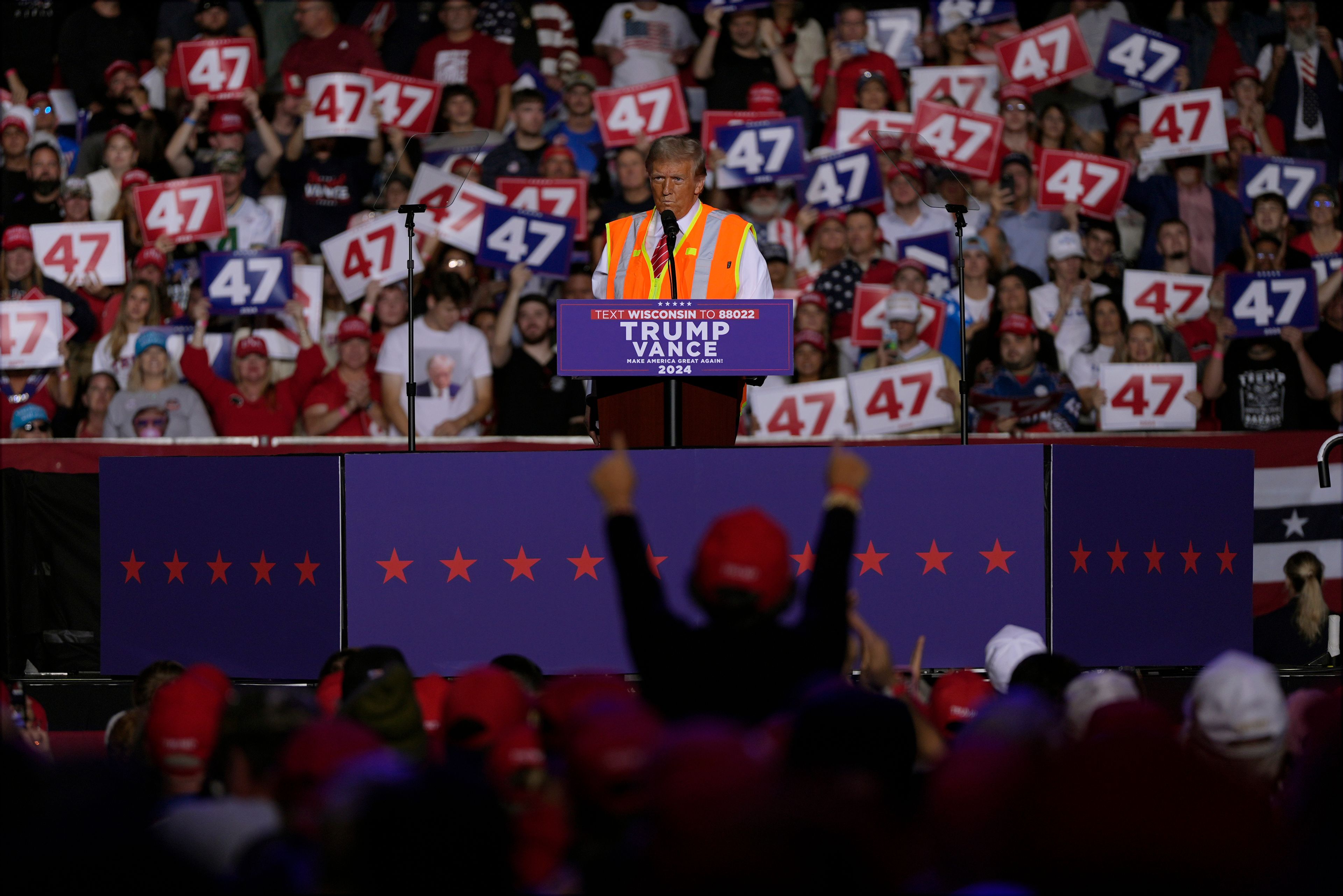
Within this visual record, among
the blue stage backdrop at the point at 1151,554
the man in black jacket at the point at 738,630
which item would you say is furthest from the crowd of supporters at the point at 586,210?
the man in black jacket at the point at 738,630

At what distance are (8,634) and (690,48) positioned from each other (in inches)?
282

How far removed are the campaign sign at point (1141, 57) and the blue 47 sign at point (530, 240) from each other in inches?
179

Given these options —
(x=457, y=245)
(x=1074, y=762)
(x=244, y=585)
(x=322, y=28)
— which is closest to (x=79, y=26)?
(x=322, y=28)

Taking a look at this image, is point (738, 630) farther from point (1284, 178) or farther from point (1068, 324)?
point (1284, 178)

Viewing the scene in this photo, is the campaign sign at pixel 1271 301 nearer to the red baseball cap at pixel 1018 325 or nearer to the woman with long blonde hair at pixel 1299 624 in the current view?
the red baseball cap at pixel 1018 325

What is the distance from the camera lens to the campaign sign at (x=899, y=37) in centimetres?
1261

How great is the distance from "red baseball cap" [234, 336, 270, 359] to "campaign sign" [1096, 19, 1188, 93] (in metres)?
6.64

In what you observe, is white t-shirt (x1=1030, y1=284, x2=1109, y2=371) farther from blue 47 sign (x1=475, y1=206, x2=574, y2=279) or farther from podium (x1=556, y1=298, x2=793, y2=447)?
podium (x1=556, y1=298, x2=793, y2=447)

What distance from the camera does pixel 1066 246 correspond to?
11094mm

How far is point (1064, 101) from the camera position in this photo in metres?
12.6

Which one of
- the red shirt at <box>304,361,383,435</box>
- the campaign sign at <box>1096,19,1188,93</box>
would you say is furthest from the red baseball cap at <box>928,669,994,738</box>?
the campaign sign at <box>1096,19,1188,93</box>

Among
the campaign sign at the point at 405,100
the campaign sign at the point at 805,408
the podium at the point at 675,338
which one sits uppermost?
the campaign sign at the point at 405,100

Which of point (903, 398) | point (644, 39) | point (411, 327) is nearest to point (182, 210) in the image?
point (644, 39)

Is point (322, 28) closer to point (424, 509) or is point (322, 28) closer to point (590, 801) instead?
point (424, 509)
